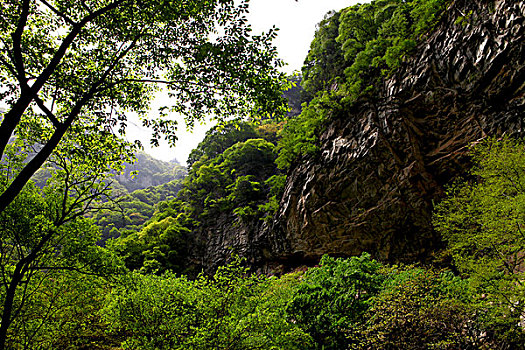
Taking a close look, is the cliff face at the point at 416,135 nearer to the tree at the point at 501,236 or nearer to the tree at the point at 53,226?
the tree at the point at 501,236

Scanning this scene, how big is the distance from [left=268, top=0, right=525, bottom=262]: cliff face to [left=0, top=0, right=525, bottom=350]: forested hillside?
0.08 metres

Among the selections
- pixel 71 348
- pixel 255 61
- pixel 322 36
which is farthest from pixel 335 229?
pixel 322 36

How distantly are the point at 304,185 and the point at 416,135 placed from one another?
23.5 feet

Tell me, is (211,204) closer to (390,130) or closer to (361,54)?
(390,130)

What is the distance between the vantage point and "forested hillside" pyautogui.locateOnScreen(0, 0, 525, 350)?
5.98 m

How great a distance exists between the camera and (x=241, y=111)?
652 centimetres

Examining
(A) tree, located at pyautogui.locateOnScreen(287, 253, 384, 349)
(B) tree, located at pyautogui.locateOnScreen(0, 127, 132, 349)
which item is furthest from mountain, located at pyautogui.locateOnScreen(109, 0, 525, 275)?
(A) tree, located at pyautogui.locateOnScreen(287, 253, 384, 349)

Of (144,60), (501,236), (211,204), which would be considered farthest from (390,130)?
(211,204)

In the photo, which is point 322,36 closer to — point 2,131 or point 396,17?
point 396,17

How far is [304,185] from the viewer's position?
17422mm

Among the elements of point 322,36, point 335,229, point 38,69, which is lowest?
point 335,229

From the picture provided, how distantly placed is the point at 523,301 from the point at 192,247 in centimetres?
2471

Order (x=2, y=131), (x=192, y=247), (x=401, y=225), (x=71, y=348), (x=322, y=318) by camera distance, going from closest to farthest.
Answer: (x=2, y=131) → (x=322, y=318) → (x=71, y=348) → (x=401, y=225) → (x=192, y=247)

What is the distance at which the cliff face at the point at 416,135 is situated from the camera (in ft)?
36.7
